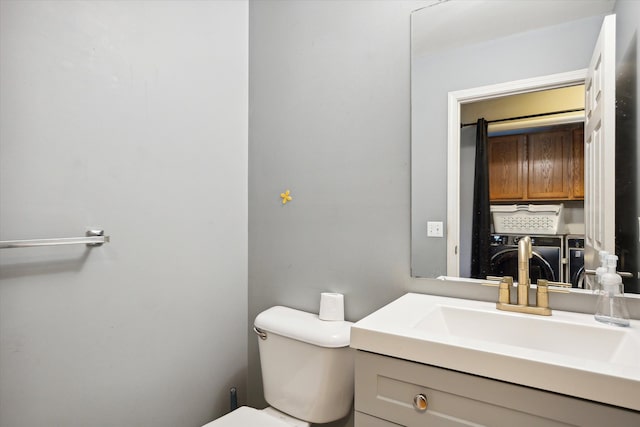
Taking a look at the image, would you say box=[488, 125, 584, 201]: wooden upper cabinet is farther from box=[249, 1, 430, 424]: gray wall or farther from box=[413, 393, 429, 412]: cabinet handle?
box=[413, 393, 429, 412]: cabinet handle

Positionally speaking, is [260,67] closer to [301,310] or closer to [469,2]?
[469,2]

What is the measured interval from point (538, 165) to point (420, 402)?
777mm

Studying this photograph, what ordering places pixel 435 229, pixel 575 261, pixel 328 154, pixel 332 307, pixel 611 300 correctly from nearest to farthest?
1. pixel 611 300
2. pixel 575 261
3. pixel 435 229
4. pixel 332 307
5. pixel 328 154

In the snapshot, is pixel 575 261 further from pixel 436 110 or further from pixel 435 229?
pixel 436 110

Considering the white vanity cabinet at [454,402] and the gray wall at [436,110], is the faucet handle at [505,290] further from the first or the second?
the white vanity cabinet at [454,402]

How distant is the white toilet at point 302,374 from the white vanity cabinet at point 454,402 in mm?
342

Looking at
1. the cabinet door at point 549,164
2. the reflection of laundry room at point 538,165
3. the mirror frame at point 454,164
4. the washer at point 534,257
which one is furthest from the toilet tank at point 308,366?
the cabinet door at point 549,164

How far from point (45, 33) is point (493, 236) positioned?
153 cm

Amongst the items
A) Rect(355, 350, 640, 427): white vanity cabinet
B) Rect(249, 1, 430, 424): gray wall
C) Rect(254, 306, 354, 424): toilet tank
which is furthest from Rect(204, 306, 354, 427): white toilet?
A: Rect(355, 350, 640, 427): white vanity cabinet

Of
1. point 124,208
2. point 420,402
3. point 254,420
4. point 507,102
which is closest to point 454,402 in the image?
point 420,402

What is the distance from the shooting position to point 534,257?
1113 millimetres

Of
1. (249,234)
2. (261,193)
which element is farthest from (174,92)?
(249,234)

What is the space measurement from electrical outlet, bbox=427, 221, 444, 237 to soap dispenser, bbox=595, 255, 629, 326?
0.46 metres

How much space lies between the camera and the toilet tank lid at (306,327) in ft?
4.08
